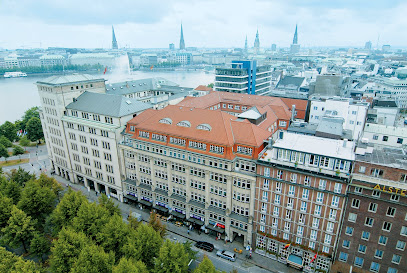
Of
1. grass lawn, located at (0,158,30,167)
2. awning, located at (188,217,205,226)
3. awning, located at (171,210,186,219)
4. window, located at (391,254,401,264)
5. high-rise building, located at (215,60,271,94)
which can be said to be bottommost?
grass lawn, located at (0,158,30,167)

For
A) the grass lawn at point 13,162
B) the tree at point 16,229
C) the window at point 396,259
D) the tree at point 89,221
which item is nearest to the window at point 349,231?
the window at point 396,259

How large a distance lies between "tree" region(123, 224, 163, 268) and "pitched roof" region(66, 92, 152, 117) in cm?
3538

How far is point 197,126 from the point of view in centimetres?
6141

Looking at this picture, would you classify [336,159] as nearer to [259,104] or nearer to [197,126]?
[197,126]

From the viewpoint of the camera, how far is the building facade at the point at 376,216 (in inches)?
1651

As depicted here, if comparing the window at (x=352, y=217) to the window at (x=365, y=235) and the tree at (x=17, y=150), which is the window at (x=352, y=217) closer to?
the window at (x=365, y=235)

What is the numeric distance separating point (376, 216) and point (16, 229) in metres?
65.6

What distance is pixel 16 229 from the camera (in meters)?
51.8

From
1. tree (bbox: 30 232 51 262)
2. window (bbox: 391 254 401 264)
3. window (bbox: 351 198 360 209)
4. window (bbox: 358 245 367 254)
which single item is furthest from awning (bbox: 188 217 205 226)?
window (bbox: 391 254 401 264)

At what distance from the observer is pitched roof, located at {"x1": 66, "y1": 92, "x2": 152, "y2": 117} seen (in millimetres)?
72562

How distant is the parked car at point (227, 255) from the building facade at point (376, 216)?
20.2 m

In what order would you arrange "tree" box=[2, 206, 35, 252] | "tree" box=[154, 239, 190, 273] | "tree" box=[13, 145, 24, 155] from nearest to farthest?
"tree" box=[154, 239, 190, 273], "tree" box=[2, 206, 35, 252], "tree" box=[13, 145, 24, 155]

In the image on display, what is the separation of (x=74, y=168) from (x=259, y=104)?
65.2 meters

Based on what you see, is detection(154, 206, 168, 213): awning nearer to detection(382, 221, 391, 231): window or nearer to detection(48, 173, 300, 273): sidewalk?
detection(48, 173, 300, 273): sidewalk
